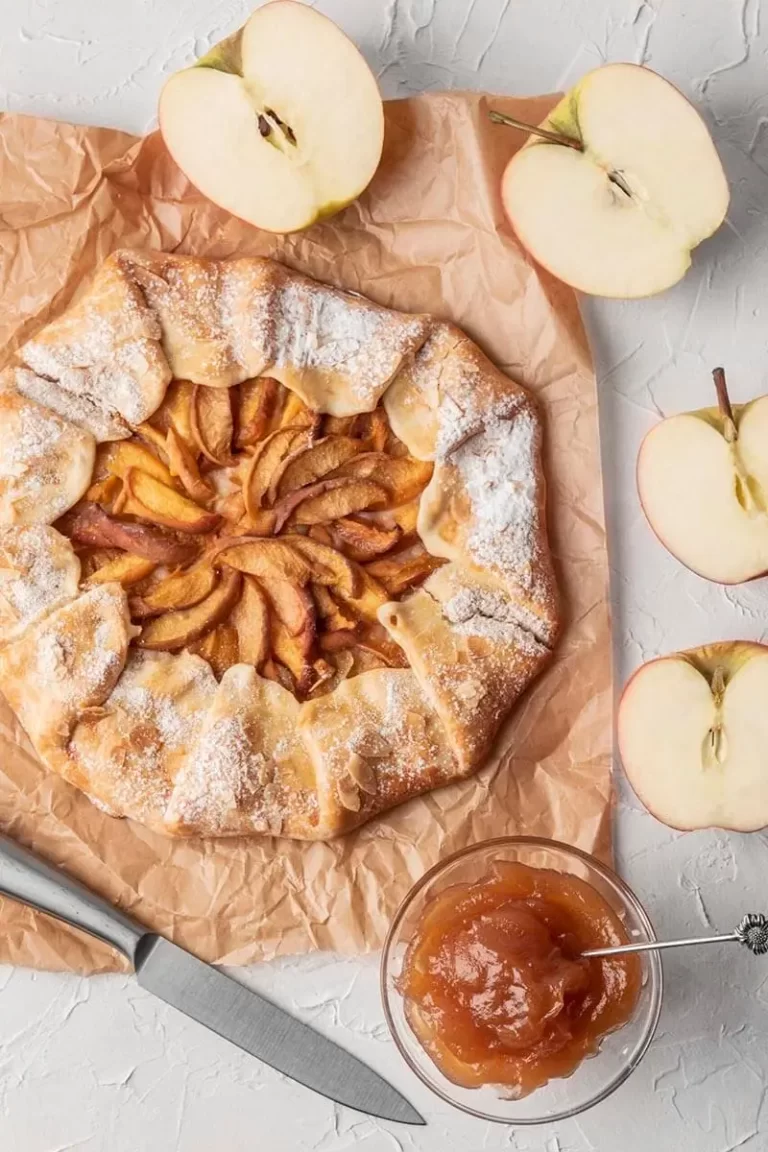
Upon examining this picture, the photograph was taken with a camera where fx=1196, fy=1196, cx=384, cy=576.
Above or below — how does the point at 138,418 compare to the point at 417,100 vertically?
below

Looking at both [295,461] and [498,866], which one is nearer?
[498,866]

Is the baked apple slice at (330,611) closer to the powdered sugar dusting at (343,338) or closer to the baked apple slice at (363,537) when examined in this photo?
the baked apple slice at (363,537)

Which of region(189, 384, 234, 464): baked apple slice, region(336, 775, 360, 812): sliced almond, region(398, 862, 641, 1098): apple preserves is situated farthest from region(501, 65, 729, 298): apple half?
region(398, 862, 641, 1098): apple preserves

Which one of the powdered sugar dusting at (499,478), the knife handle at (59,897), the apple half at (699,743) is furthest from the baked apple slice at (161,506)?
the apple half at (699,743)

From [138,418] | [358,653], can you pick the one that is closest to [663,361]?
[358,653]

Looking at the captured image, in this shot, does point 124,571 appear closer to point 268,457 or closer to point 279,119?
point 268,457

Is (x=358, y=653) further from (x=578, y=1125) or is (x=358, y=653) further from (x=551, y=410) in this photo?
(x=578, y=1125)

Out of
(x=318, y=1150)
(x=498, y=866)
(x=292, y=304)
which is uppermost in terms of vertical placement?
(x=292, y=304)
